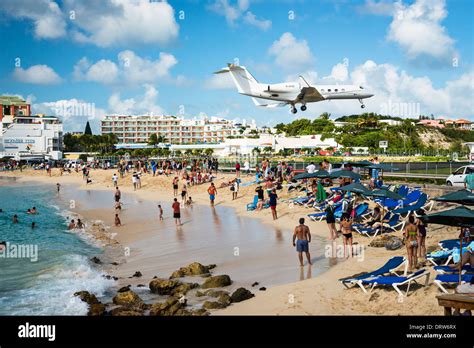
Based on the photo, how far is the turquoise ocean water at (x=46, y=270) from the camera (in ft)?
36.6

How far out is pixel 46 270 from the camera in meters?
14.9

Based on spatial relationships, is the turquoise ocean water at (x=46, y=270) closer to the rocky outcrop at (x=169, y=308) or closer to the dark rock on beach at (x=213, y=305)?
the rocky outcrop at (x=169, y=308)

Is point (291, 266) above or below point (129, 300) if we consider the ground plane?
above

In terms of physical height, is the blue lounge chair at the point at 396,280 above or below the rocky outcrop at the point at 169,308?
above

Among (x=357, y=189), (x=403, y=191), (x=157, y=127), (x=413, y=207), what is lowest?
(x=413, y=207)

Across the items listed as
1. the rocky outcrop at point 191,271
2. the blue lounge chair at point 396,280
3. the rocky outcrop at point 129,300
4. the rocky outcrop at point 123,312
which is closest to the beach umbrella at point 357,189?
the rocky outcrop at point 191,271

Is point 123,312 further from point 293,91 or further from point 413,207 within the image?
point 293,91

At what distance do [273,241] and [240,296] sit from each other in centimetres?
690

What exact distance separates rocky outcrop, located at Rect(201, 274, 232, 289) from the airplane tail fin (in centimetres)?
Answer: 2544

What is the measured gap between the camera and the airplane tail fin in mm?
36062

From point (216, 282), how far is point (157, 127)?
136m

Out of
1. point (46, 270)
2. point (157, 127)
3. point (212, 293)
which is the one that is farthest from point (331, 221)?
point (157, 127)
